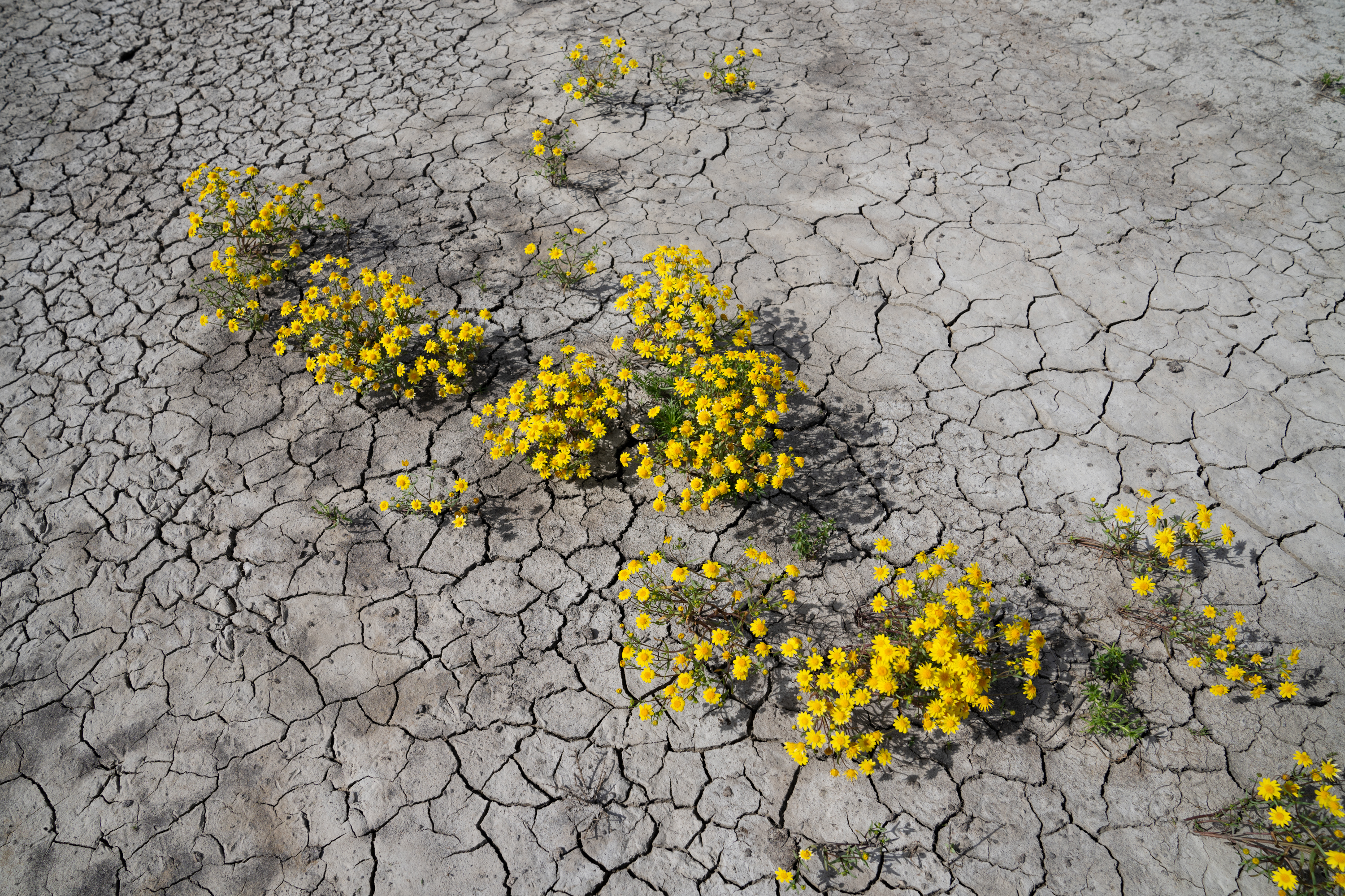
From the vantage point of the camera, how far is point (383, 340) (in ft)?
12.3

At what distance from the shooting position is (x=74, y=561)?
135 inches

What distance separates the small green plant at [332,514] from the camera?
3455 mm

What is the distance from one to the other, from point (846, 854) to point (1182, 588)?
184cm

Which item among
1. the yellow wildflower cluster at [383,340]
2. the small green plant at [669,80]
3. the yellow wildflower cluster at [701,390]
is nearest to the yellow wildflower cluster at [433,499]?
the yellow wildflower cluster at [383,340]

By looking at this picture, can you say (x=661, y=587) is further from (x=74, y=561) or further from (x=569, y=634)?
(x=74, y=561)

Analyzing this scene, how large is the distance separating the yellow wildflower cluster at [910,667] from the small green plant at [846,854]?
0.20m

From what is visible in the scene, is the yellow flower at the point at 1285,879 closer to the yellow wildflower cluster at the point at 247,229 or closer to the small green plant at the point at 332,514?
the small green plant at the point at 332,514

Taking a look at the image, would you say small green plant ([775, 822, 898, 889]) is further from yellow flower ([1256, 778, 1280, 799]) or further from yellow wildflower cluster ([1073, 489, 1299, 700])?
yellow wildflower cluster ([1073, 489, 1299, 700])

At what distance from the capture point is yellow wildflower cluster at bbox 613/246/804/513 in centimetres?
329

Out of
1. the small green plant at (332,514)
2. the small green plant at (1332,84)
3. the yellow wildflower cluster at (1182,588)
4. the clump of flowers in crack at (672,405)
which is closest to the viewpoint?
the yellow wildflower cluster at (1182,588)

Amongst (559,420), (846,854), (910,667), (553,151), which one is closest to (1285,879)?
(910,667)

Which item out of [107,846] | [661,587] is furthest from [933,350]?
[107,846]

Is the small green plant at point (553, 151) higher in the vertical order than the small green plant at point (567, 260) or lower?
higher

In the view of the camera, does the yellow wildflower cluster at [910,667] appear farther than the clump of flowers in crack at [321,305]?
No
